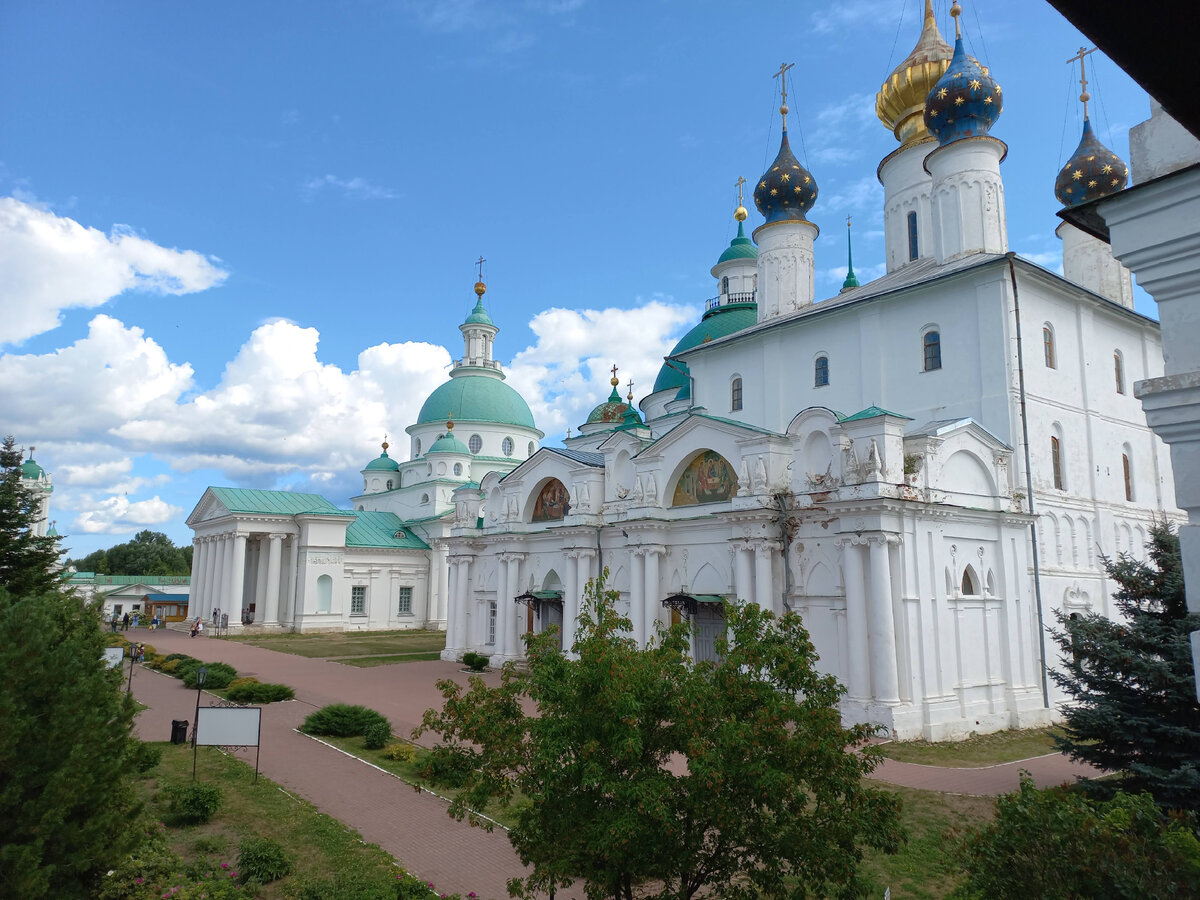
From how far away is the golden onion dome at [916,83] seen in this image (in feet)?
100

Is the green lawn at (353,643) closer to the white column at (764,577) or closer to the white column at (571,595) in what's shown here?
the white column at (571,595)

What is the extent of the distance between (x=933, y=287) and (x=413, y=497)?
1939 inches

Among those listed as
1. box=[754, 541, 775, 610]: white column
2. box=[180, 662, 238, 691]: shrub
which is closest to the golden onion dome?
box=[754, 541, 775, 610]: white column

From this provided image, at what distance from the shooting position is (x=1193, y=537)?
13.9 feet

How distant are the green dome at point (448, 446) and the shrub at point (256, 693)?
40.1 m

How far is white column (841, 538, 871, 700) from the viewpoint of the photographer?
68.2ft

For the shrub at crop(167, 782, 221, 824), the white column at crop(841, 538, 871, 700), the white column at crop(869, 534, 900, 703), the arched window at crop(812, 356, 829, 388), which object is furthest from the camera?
the arched window at crop(812, 356, 829, 388)

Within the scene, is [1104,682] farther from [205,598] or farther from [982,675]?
[205,598]

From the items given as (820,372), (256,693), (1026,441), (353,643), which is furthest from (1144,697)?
(353,643)

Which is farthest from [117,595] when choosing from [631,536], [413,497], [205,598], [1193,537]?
[1193,537]

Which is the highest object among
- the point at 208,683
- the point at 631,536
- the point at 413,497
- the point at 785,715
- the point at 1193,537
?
the point at 413,497

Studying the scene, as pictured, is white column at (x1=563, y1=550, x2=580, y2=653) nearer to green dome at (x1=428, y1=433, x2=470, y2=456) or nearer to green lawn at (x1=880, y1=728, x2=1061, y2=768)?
green lawn at (x1=880, y1=728, x2=1061, y2=768)

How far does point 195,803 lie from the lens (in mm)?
13172

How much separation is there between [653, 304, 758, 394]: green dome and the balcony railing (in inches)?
15.2
